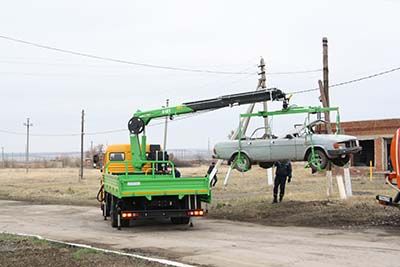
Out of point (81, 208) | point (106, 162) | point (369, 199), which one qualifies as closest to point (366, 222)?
point (369, 199)

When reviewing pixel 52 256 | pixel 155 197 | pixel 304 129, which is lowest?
pixel 52 256

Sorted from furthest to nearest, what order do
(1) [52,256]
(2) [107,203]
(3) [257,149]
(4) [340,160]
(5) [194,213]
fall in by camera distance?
(2) [107,203], (3) [257,149], (4) [340,160], (5) [194,213], (1) [52,256]

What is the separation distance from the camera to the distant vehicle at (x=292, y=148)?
48.6 ft

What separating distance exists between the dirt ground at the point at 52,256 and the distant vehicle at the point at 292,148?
6.10 meters

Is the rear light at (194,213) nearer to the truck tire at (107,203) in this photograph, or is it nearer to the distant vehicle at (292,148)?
the distant vehicle at (292,148)

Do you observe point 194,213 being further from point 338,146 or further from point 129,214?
point 338,146

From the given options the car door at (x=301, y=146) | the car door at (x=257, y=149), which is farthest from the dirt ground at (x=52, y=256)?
the car door at (x=301, y=146)

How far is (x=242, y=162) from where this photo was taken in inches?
635

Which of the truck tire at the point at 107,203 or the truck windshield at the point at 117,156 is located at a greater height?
the truck windshield at the point at 117,156

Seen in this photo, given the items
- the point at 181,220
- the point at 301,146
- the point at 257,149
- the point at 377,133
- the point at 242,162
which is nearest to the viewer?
the point at 301,146

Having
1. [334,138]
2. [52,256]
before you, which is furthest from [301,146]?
[52,256]

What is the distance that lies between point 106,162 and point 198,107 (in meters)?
3.95

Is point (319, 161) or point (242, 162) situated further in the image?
point (242, 162)

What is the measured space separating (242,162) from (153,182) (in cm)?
296
